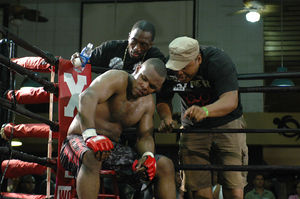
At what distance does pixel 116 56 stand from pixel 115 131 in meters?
0.87

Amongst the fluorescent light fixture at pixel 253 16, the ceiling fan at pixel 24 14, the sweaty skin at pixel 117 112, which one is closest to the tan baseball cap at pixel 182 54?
the sweaty skin at pixel 117 112

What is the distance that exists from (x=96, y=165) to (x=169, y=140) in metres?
7.59

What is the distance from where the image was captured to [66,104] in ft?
9.57

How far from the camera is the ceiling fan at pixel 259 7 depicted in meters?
9.20

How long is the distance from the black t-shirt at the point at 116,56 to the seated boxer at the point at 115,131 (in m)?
0.56

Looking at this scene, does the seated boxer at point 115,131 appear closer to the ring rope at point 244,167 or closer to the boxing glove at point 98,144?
the boxing glove at point 98,144

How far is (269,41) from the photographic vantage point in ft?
33.6

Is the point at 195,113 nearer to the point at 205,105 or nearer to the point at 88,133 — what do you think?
the point at 205,105

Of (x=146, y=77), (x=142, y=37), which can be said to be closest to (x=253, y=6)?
(x=142, y=37)

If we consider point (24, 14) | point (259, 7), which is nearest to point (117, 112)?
point (259, 7)

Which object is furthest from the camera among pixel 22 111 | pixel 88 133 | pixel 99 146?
pixel 22 111

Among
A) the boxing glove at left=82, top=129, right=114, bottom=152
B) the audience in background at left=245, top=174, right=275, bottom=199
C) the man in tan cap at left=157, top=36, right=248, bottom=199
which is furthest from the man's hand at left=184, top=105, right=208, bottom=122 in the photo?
the audience in background at left=245, top=174, right=275, bottom=199

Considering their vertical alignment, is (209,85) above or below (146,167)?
above

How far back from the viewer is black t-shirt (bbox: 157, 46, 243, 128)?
2.73m
